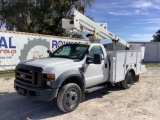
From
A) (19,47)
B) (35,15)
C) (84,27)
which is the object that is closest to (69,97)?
(84,27)

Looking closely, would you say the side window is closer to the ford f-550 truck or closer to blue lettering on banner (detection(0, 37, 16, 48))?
the ford f-550 truck

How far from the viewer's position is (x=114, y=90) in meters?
8.15

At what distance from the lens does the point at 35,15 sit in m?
22.1

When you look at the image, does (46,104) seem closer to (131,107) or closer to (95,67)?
(95,67)

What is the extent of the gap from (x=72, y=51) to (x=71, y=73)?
1358 millimetres

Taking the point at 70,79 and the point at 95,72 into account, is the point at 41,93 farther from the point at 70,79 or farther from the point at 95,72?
the point at 95,72

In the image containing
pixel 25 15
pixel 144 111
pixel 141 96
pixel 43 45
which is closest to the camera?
pixel 144 111

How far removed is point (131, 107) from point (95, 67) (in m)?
1.68

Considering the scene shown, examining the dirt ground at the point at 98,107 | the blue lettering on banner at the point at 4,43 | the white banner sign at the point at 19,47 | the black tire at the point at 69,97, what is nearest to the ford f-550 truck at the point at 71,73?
the black tire at the point at 69,97

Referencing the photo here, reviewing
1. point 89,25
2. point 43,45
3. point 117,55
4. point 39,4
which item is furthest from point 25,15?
point 117,55

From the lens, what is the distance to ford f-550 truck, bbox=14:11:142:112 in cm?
503

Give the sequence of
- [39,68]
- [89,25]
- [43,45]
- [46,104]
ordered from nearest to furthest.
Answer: [39,68] → [46,104] → [89,25] → [43,45]

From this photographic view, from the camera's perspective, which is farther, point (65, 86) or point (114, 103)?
point (114, 103)

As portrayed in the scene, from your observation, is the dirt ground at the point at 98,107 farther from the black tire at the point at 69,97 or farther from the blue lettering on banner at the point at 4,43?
the blue lettering on banner at the point at 4,43
